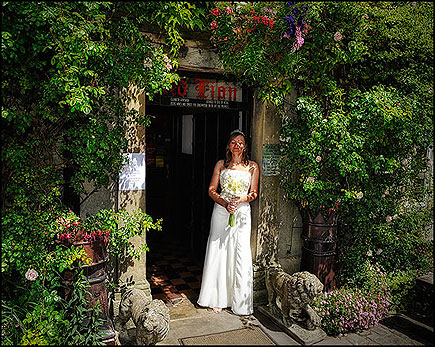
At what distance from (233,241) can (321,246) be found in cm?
138

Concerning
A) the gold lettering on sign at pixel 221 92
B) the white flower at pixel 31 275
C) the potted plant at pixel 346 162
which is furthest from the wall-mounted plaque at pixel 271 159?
the white flower at pixel 31 275

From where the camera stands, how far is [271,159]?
5.89 meters

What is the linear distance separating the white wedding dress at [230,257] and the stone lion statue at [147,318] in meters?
1.41

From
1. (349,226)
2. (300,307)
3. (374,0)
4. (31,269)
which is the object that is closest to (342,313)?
(300,307)

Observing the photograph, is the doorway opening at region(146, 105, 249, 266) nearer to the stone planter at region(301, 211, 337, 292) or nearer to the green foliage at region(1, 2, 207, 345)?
the stone planter at region(301, 211, 337, 292)

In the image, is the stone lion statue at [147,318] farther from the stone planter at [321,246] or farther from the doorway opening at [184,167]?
the doorway opening at [184,167]

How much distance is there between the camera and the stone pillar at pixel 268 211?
19.2 feet

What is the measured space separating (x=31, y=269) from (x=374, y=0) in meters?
6.34

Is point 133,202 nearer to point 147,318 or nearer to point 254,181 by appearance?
point 147,318

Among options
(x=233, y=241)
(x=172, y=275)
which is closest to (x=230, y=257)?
(x=233, y=241)

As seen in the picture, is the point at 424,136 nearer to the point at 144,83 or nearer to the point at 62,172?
the point at 144,83

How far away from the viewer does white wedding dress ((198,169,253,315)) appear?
17.9ft

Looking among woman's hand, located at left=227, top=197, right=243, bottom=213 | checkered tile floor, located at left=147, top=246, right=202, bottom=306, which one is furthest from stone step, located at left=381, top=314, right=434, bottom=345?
checkered tile floor, located at left=147, top=246, right=202, bottom=306

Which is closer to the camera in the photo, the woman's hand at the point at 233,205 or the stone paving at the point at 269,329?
Result: the stone paving at the point at 269,329
